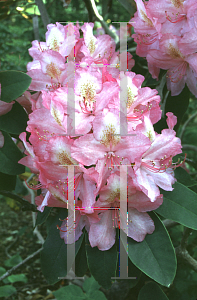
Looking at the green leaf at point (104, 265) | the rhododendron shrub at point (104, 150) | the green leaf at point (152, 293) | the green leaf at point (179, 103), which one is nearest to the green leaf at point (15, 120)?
the rhododendron shrub at point (104, 150)

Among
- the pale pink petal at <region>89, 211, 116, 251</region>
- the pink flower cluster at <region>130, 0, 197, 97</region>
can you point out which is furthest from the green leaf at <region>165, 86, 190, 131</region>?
the pale pink petal at <region>89, 211, 116, 251</region>

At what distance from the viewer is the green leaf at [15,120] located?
0.82 metres

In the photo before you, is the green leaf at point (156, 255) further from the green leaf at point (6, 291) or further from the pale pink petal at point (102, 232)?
the green leaf at point (6, 291)

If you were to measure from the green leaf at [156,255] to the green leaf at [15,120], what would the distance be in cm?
43

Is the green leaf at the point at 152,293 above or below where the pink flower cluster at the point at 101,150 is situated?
below

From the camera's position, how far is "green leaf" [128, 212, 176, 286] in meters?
0.64

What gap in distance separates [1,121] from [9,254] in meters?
1.59

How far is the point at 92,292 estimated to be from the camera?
1.23 metres

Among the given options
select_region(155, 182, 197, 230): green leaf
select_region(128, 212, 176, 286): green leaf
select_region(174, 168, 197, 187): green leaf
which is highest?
select_region(155, 182, 197, 230): green leaf

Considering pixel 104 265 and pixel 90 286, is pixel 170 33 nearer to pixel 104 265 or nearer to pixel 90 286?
pixel 104 265

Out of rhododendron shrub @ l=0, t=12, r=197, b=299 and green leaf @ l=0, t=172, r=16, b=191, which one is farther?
green leaf @ l=0, t=172, r=16, b=191

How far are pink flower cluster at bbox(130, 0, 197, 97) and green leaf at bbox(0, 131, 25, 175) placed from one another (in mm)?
479

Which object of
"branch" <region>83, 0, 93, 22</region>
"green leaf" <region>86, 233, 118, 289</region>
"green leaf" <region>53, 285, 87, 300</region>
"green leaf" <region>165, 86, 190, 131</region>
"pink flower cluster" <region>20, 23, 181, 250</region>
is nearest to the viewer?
"pink flower cluster" <region>20, 23, 181, 250</region>

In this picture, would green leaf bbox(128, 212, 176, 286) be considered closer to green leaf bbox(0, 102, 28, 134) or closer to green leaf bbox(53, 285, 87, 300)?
green leaf bbox(0, 102, 28, 134)
